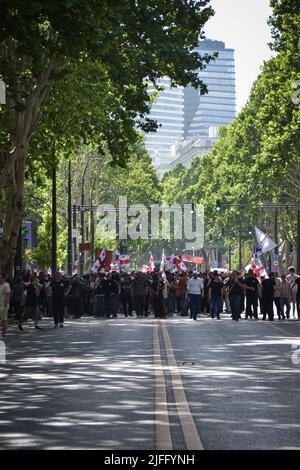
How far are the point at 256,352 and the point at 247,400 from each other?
860cm

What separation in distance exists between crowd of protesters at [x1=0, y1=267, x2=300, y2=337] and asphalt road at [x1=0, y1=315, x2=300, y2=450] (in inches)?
389

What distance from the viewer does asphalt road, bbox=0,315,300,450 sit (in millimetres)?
11188

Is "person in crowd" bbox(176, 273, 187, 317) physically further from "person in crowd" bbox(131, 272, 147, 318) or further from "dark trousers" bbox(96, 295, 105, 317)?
"dark trousers" bbox(96, 295, 105, 317)

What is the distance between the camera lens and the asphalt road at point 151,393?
36.7 ft

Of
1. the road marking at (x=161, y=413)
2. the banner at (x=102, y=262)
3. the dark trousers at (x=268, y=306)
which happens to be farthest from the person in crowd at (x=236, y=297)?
the road marking at (x=161, y=413)

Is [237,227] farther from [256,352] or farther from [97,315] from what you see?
[256,352]

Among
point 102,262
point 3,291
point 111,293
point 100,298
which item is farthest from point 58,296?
point 102,262

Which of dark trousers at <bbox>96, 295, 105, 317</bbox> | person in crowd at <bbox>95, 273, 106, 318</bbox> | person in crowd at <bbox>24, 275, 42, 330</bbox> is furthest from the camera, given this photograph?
dark trousers at <bbox>96, 295, 105, 317</bbox>

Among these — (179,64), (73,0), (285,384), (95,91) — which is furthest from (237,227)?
(285,384)

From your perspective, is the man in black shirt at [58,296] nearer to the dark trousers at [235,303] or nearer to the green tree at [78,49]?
the green tree at [78,49]

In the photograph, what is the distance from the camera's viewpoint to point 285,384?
53.8ft

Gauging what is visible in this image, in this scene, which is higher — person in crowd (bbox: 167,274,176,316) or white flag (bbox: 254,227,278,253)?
white flag (bbox: 254,227,278,253)

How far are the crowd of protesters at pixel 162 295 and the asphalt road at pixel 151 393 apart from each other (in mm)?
9874

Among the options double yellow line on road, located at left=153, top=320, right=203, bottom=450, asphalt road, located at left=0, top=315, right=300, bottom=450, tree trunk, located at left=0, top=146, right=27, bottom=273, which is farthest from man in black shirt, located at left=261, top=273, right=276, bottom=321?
double yellow line on road, located at left=153, top=320, right=203, bottom=450
